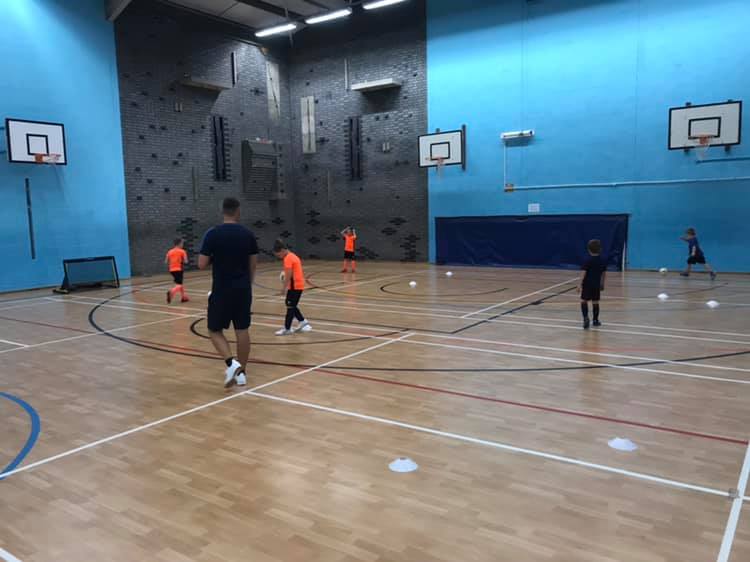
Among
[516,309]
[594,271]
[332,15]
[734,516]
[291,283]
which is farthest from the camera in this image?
Answer: [332,15]

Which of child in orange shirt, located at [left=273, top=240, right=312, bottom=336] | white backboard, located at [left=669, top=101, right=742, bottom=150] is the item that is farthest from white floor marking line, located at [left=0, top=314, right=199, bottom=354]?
white backboard, located at [left=669, top=101, right=742, bottom=150]

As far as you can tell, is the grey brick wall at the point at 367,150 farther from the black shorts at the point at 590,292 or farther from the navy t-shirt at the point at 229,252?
the navy t-shirt at the point at 229,252

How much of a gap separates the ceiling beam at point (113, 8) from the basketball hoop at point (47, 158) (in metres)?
4.48

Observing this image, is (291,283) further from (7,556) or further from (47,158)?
(47,158)

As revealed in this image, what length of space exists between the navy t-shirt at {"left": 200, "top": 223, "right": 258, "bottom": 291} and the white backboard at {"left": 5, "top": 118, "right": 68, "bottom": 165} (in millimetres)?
11170

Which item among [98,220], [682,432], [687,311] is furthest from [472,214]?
[682,432]

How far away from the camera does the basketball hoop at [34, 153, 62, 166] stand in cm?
1404

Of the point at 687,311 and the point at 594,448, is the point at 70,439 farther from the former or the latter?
the point at 687,311

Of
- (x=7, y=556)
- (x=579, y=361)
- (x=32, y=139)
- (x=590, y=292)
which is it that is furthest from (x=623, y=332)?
(x=32, y=139)

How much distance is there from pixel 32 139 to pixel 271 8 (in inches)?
348

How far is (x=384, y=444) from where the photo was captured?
164 inches

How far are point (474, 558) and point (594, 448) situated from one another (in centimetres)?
167

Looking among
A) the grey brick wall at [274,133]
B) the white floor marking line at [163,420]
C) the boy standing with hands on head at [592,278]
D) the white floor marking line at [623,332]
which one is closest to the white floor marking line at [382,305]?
the white floor marking line at [623,332]

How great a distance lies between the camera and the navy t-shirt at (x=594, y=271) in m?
7.98
